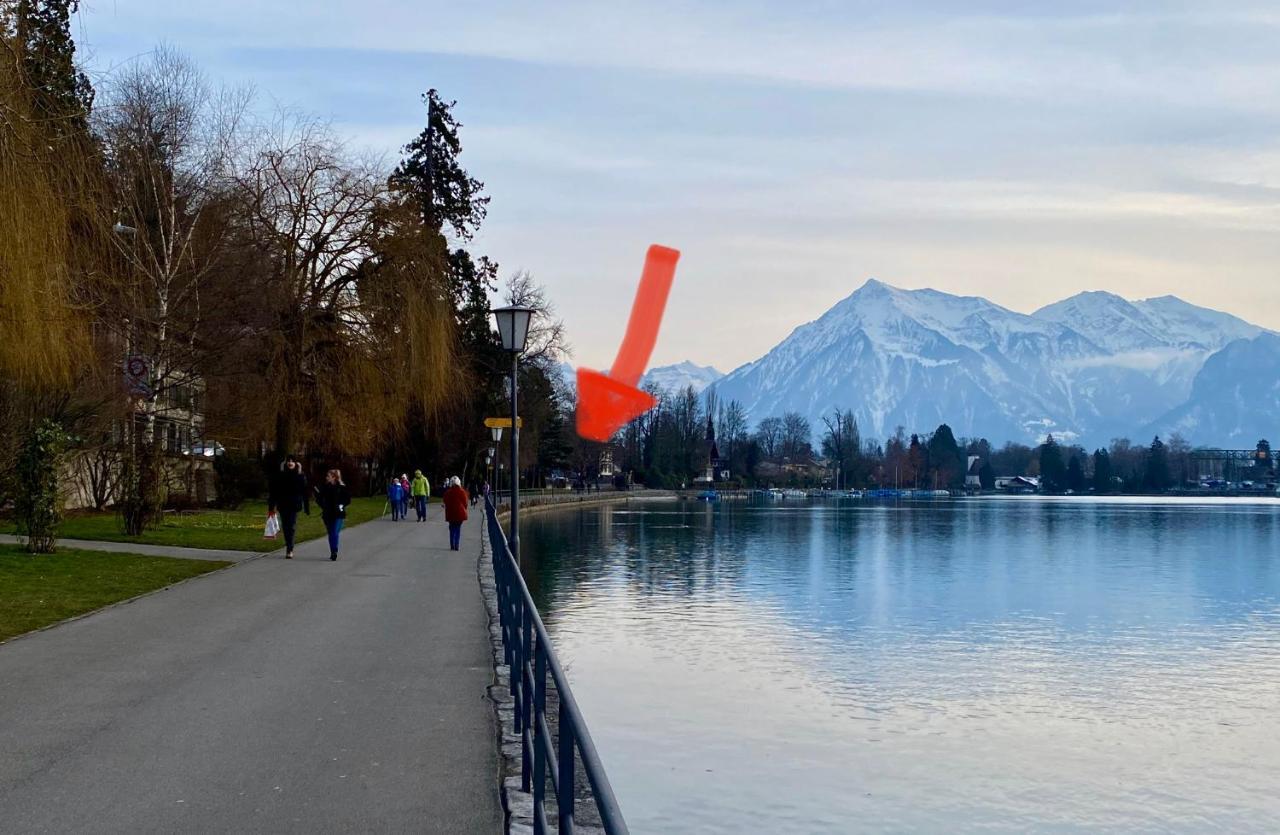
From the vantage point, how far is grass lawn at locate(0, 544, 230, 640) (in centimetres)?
1530

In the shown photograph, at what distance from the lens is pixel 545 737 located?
6234 millimetres

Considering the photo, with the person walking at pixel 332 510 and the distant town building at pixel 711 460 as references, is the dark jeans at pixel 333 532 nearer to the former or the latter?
the person walking at pixel 332 510

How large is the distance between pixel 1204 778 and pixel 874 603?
13816mm

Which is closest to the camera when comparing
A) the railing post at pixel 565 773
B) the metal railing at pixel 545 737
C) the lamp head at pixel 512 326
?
the metal railing at pixel 545 737

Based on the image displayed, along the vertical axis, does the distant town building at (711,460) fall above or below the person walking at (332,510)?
above

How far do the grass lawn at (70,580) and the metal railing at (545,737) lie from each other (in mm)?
6735

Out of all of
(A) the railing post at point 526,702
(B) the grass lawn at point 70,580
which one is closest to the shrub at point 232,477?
(B) the grass lawn at point 70,580

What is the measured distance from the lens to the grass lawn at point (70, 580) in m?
15.3

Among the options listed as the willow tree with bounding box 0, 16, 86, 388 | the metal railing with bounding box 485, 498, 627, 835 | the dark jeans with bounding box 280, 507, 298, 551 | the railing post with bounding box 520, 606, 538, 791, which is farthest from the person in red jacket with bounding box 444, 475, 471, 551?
the railing post with bounding box 520, 606, 538, 791

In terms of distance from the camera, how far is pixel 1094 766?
1292 centimetres

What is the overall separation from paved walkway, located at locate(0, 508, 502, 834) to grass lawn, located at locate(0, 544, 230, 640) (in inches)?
18.4

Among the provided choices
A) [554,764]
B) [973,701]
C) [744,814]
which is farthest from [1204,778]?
[554,764]

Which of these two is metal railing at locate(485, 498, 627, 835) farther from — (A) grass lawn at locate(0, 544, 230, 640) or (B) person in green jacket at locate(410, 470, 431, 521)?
(B) person in green jacket at locate(410, 470, 431, 521)

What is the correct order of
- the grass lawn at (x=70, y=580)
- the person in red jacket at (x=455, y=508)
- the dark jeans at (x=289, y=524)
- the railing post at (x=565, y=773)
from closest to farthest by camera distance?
1. the railing post at (x=565, y=773)
2. the grass lawn at (x=70, y=580)
3. the dark jeans at (x=289, y=524)
4. the person in red jacket at (x=455, y=508)
